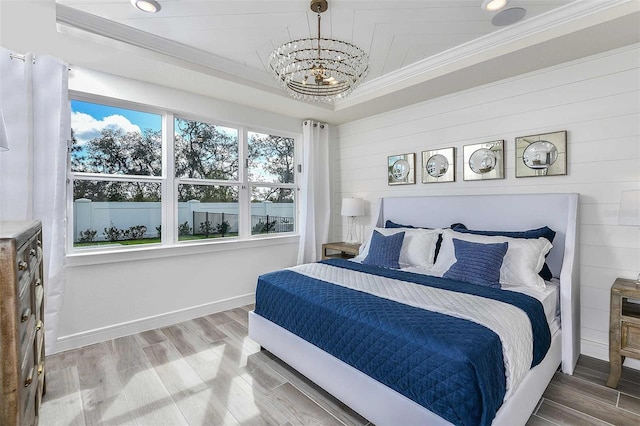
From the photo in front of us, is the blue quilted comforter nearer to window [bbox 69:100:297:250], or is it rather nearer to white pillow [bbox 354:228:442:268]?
Result: white pillow [bbox 354:228:442:268]

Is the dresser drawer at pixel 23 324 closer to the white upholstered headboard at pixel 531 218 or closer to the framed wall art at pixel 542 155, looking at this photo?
the white upholstered headboard at pixel 531 218

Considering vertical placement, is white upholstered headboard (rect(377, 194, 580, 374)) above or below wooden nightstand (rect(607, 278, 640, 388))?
above

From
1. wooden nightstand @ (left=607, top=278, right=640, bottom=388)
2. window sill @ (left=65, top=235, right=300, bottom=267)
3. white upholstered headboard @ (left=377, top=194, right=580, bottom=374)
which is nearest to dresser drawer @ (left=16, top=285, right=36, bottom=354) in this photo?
window sill @ (left=65, top=235, right=300, bottom=267)

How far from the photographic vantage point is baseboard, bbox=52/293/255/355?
9.19 ft

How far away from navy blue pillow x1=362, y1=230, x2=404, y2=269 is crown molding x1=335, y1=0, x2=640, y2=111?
158 cm

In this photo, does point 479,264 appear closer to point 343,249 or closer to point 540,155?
point 540,155

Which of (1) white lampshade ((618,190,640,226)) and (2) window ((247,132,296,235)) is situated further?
(2) window ((247,132,296,235))

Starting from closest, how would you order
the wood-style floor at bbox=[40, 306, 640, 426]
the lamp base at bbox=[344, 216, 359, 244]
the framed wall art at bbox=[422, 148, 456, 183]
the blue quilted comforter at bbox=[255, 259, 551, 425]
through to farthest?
the blue quilted comforter at bbox=[255, 259, 551, 425] → the wood-style floor at bbox=[40, 306, 640, 426] → the framed wall art at bbox=[422, 148, 456, 183] → the lamp base at bbox=[344, 216, 359, 244]

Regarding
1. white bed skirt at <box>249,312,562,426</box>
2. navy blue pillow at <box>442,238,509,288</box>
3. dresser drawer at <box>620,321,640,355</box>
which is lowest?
white bed skirt at <box>249,312,562,426</box>

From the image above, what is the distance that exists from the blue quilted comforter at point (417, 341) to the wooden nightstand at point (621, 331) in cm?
56

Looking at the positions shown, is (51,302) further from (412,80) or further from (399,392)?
(412,80)

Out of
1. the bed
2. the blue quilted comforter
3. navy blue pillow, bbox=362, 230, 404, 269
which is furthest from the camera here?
navy blue pillow, bbox=362, 230, 404, 269

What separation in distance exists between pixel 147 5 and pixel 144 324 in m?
2.80

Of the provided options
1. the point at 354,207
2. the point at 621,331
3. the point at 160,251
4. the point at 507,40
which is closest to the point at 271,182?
the point at 354,207
